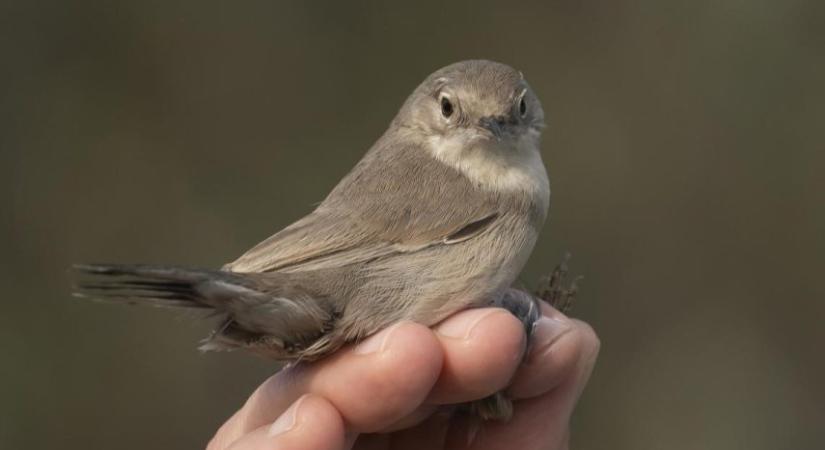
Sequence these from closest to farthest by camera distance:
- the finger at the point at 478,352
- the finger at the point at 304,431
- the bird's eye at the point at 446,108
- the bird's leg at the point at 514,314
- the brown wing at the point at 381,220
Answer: the finger at the point at 304,431 < the finger at the point at 478,352 < the brown wing at the point at 381,220 < the bird's leg at the point at 514,314 < the bird's eye at the point at 446,108

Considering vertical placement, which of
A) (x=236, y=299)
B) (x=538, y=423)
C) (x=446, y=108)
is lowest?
(x=538, y=423)

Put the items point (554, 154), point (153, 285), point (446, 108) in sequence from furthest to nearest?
1. point (554, 154)
2. point (446, 108)
3. point (153, 285)

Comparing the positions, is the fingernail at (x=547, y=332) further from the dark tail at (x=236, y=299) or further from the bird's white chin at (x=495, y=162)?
the dark tail at (x=236, y=299)

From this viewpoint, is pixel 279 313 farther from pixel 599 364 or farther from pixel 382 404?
pixel 599 364

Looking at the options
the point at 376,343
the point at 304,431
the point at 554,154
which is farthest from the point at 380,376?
the point at 554,154

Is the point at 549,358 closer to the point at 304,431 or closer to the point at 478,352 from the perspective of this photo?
the point at 478,352

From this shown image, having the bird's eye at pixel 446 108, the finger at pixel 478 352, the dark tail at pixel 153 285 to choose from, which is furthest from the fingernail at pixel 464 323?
the bird's eye at pixel 446 108

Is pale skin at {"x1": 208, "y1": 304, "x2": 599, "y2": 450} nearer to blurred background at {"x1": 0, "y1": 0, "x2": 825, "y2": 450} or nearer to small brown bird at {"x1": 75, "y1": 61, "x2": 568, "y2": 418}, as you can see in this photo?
small brown bird at {"x1": 75, "y1": 61, "x2": 568, "y2": 418}
